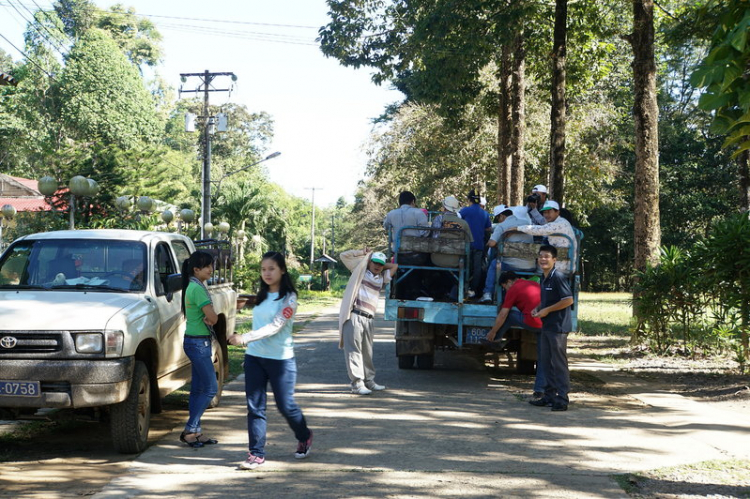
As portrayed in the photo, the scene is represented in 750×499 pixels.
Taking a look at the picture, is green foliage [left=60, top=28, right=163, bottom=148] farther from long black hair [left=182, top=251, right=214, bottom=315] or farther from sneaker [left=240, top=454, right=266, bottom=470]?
sneaker [left=240, top=454, right=266, bottom=470]

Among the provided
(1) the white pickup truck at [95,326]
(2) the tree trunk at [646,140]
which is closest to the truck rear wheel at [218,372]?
(1) the white pickup truck at [95,326]

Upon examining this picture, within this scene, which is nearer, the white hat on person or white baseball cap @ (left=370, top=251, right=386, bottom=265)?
white baseball cap @ (left=370, top=251, right=386, bottom=265)

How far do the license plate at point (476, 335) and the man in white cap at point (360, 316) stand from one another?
152cm

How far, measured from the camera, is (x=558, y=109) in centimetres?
1792

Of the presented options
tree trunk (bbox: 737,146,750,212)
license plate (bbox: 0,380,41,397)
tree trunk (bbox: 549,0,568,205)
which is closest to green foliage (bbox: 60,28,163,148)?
tree trunk (bbox: 737,146,750,212)

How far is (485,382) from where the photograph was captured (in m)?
11.7

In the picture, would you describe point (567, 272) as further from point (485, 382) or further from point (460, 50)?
point (460, 50)

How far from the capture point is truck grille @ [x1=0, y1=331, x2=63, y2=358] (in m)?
6.50

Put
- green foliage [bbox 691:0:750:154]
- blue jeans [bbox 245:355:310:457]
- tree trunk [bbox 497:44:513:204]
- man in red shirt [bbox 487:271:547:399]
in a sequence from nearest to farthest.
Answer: green foliage [bbox 691:0:750:154] < blue jeans [bbox 245:355:310:457] < man in red shirt [bbox 487:271:547:399] < tree trunk [bbox 497:44:513:204]

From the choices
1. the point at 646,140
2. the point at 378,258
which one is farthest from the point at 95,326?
the point at 646,140

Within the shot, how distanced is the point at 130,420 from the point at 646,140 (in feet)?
38.7

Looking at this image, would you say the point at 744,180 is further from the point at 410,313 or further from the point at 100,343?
the point at 100,343

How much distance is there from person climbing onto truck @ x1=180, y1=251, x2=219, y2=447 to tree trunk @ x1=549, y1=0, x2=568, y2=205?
11.6m

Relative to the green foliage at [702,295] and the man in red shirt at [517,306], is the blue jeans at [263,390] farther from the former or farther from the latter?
the green foliage at [702,295]
